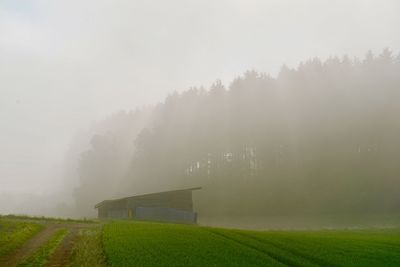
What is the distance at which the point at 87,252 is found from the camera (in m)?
25.6

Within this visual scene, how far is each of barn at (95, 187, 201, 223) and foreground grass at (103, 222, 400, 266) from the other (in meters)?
29.4

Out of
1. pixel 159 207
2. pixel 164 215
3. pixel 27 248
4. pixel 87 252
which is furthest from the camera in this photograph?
pixel 159 207

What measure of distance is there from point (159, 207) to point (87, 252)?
41142 mm

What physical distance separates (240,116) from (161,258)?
78.4 metres

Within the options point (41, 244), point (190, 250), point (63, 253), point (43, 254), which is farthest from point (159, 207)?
point (190, 250)

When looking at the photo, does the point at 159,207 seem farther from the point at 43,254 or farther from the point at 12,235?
the point at 43,254

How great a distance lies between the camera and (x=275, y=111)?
9388 cm

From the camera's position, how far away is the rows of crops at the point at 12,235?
28.6 m

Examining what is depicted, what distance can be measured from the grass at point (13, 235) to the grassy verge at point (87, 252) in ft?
13.2

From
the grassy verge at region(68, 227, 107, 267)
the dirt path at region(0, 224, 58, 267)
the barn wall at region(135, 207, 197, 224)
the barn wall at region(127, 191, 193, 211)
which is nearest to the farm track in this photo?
the dirt path at region(0, 224, 58, 267)

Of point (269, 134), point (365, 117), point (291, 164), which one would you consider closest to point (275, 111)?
point (269, 134)

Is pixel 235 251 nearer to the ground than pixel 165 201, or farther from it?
nearer to the ground

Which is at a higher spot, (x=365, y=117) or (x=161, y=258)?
(x=365, y=117)

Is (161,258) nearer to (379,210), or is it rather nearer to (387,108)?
(379,210)
